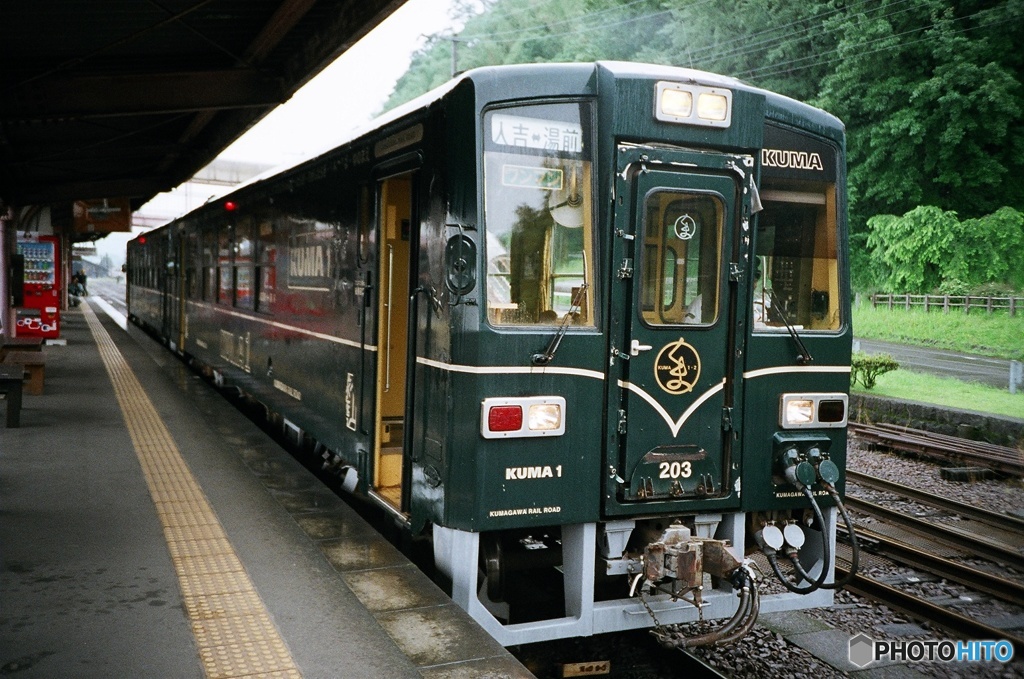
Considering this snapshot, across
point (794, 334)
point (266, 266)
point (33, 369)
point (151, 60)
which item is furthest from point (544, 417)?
point (33, 369)

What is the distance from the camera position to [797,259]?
4992 mm

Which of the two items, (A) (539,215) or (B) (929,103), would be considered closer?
(A) (539,215)

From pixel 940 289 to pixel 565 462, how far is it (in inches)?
756

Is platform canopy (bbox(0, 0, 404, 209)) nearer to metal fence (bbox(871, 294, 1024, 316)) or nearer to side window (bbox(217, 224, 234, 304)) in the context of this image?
side window (bbox(217, 224, 234, 304))

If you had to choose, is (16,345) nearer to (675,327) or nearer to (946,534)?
(675,327)

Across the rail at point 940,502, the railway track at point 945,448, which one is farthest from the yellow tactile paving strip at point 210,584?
the railway track at point 945,448

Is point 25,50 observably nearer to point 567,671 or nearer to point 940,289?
point 567,671

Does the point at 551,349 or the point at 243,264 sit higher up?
the point at 243,264

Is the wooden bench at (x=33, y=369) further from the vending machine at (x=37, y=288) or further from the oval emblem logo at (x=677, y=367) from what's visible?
the oval emblem logo at (x=677, y=367)

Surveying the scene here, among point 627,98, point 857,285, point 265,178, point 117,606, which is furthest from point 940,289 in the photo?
point 117,606

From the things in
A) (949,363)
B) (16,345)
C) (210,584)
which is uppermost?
(16,345)

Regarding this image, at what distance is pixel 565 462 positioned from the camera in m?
Result: 4.50

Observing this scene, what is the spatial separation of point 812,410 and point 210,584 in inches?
134

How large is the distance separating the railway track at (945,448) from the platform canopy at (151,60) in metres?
8.37
